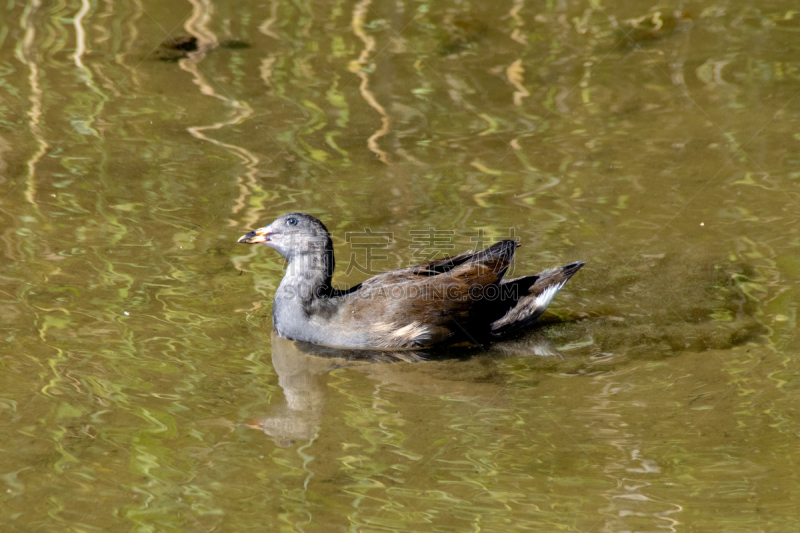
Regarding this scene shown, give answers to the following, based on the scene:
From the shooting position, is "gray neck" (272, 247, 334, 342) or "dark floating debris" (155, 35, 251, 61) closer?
"gray neck" (272, 247, 334, 342)

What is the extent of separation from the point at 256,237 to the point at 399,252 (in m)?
1.08

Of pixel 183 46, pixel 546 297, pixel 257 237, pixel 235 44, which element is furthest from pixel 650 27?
pixel 257 237

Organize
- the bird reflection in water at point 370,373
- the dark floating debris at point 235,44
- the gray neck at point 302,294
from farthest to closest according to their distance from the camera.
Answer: the dark floating debris at point 235,44, the gray neck at point 302,294, the bird reflection in water at point 370,373

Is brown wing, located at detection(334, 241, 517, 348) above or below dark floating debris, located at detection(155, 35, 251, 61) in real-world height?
below

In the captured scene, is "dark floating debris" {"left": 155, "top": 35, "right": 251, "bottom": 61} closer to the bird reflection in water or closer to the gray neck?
the gray neck

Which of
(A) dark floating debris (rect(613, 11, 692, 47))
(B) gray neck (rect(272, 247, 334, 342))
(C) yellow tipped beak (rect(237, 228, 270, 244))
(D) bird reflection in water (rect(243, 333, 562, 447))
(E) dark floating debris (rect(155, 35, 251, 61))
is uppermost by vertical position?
(A) dark floating debris (rect(613, 11, 692, 47))

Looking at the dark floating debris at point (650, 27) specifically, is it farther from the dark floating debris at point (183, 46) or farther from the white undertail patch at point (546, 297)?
the white undertail patch at point (546, 297)

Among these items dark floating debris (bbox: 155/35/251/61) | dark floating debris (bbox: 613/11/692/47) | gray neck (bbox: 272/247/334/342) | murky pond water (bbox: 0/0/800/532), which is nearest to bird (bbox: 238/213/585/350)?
gray neck (bbox: 272/247/334/342)

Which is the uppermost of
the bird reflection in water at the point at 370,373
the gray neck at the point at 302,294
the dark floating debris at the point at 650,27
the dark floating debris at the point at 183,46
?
the dark floating debris at the point at 650,27

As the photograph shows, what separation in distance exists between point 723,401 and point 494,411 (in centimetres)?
120

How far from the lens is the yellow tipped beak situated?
5516mm

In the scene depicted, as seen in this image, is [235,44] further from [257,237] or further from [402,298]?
[402,298]

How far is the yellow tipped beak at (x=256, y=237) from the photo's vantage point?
5516 mm

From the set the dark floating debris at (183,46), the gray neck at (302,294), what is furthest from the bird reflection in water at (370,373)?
the dark floating debris at (183,46)
